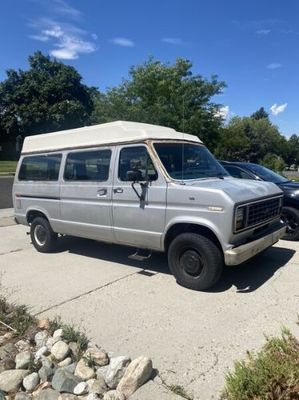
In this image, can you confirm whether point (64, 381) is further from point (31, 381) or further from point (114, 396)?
point (114, 396)

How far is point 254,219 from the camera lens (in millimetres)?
5301

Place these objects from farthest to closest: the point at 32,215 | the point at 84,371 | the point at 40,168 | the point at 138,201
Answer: the point at 32,215
the point at 40,168
the point at 138,201
the point at 84,371

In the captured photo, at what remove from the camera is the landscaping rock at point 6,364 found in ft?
11.9

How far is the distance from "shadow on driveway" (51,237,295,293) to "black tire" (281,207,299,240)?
77cm

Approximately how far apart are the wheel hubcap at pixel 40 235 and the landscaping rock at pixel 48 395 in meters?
4.60

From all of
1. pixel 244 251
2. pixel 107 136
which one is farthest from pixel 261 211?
pixel 107 136

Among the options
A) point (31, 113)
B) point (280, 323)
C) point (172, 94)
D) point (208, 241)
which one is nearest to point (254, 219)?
point (208, 241)

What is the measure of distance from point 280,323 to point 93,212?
3.45 m

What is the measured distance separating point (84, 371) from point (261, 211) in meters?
3.35

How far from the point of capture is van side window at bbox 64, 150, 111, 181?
247 inches

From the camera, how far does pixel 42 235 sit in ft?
25.3

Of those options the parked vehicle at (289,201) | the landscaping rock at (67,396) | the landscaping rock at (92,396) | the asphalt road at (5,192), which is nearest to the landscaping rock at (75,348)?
the landscaping rock at (67,396)

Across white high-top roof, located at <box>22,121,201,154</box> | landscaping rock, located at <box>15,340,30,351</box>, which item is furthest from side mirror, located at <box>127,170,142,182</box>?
landscaping rock, located at <box>15,340,30,351</box>

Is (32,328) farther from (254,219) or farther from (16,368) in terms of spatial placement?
(254,219)
